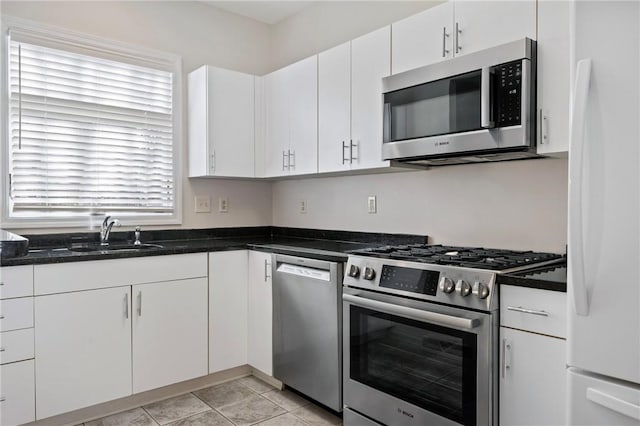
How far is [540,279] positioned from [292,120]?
2005mm

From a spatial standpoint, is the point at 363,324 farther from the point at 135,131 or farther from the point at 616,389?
the point at 135,131

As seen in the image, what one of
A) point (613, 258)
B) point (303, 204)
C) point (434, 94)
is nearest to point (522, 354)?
point (613, 258)

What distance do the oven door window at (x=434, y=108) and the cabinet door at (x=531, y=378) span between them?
37.1 inches

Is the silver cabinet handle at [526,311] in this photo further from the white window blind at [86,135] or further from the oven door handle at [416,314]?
the white window blind at [86,135]

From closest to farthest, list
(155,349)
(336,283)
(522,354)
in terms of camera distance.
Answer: (522,354), (336,283), (155,349)

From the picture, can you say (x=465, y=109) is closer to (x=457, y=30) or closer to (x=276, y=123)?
(x=457, y=30)

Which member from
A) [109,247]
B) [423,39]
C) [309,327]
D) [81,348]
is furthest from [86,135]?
[423,39]

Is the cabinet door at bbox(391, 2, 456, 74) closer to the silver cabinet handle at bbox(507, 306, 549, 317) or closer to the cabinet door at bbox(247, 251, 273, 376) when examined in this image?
the silver cabinet handle at bbox(507, 306, 549, 317)

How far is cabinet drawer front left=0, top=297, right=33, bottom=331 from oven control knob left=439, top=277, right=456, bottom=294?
1.93m

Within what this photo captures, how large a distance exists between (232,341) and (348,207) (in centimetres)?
117

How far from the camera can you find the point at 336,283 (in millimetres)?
2434

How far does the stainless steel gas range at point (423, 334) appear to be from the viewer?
1790 millimetres

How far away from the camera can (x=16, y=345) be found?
7.41ft

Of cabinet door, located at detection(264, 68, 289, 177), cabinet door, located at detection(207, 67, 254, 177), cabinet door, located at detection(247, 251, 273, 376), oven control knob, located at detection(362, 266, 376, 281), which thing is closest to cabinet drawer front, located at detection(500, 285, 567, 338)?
oven control knob, located at detection(362, 266, 376, 281)
